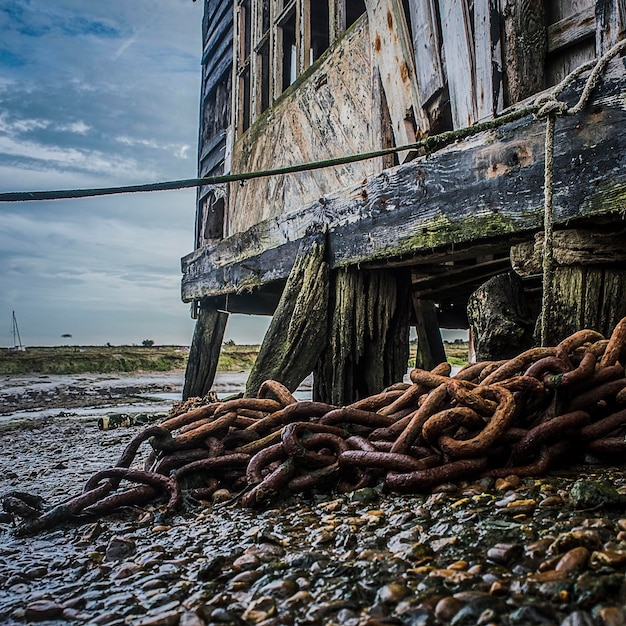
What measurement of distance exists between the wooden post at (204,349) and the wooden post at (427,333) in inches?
117

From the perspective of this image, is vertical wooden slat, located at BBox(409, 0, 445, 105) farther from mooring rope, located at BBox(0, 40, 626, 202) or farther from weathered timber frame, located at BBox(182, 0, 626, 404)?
mooring rope, located at BBox(0, 40, 626, 202)

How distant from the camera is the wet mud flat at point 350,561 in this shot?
1.14 m

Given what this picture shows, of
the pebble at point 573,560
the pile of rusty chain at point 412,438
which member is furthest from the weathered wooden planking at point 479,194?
the pebble at point 573,560

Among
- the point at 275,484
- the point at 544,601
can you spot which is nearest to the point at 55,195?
the point at 275,484

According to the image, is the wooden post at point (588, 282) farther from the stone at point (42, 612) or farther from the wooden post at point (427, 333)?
the wooden post at point (427, 333)

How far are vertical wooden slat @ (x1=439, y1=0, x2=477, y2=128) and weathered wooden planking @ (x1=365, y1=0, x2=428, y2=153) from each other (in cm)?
35

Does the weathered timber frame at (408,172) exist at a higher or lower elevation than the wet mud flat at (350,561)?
higher

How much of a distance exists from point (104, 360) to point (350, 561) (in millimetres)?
23455

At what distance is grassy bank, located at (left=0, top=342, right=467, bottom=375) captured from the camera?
20625mm

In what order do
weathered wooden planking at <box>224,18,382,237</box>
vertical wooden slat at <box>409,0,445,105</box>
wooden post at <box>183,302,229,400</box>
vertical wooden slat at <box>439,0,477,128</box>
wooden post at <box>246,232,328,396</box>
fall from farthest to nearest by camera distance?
wooden post at <box>183,302,229,400</box>
weathered wooden planking at <box>224,18,382,237</box>
wooden post at <box>246,232,328,396</box>
vertical wooden slat at <box>409,0,445,105</box>
vertical wooden slat at <box>439,0,477,128</box>

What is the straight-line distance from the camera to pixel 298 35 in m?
6.05

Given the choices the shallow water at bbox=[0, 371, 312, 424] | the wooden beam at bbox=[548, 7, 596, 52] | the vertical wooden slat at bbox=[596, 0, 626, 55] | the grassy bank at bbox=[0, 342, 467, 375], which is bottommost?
the shallow water at bbox=[0, 371, 312, 424]

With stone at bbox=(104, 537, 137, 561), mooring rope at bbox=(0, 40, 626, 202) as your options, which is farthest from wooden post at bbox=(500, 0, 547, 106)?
stone at bbox=(104, 537, 137, 561)

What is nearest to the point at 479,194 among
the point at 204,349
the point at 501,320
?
the point at 501,320
